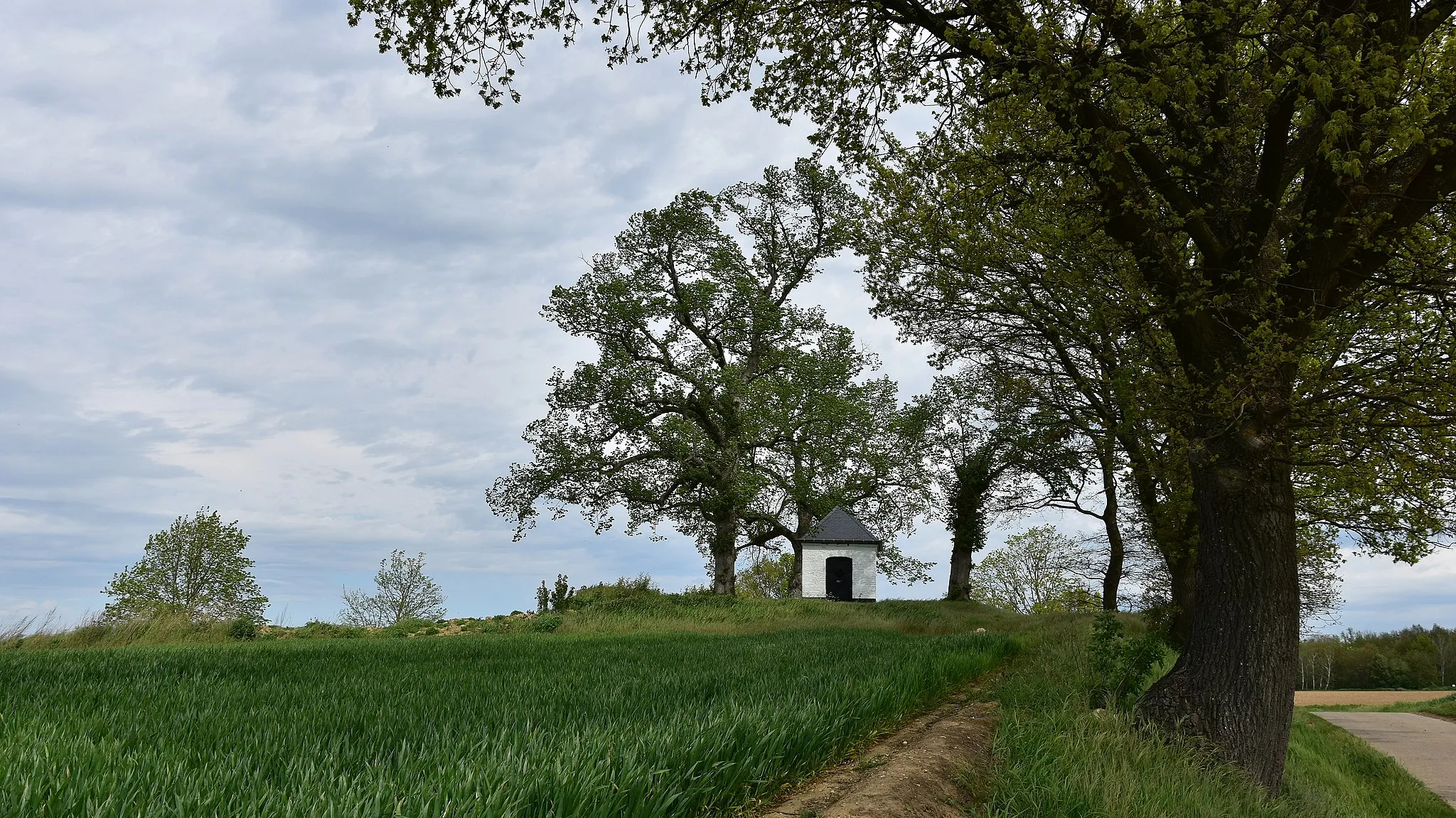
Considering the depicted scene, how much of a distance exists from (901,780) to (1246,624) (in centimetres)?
514

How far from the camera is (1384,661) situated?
77812 mm

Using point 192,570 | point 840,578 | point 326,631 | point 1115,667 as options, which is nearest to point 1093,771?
point 1115,667

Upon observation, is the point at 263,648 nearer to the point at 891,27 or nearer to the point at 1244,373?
the point at 891,27

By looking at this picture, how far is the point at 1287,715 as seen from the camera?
8109 mm

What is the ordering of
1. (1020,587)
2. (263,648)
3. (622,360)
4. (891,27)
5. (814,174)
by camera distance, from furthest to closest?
(1020,587) → (814,174) → (622,360) → (263,648) → (891,27)

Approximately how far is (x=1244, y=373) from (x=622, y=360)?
21570 mm

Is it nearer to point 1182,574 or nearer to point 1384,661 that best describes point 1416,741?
point 1182,574

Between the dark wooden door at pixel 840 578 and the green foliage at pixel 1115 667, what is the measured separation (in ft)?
79.6

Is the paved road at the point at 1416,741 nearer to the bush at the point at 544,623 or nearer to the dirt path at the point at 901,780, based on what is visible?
the dirt path at the point at 901,780

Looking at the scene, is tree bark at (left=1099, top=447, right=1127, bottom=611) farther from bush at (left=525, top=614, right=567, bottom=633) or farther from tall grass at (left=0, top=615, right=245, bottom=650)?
tall grass at (left=0, top=615, right=245, bottom=650)

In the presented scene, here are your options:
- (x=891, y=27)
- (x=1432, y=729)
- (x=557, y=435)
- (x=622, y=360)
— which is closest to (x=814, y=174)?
(x=622, y=360)

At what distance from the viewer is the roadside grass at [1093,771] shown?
17.6ft

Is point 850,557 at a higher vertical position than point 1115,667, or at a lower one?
higher

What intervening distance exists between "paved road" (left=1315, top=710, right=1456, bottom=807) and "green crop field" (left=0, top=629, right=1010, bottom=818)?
45.2 feet
